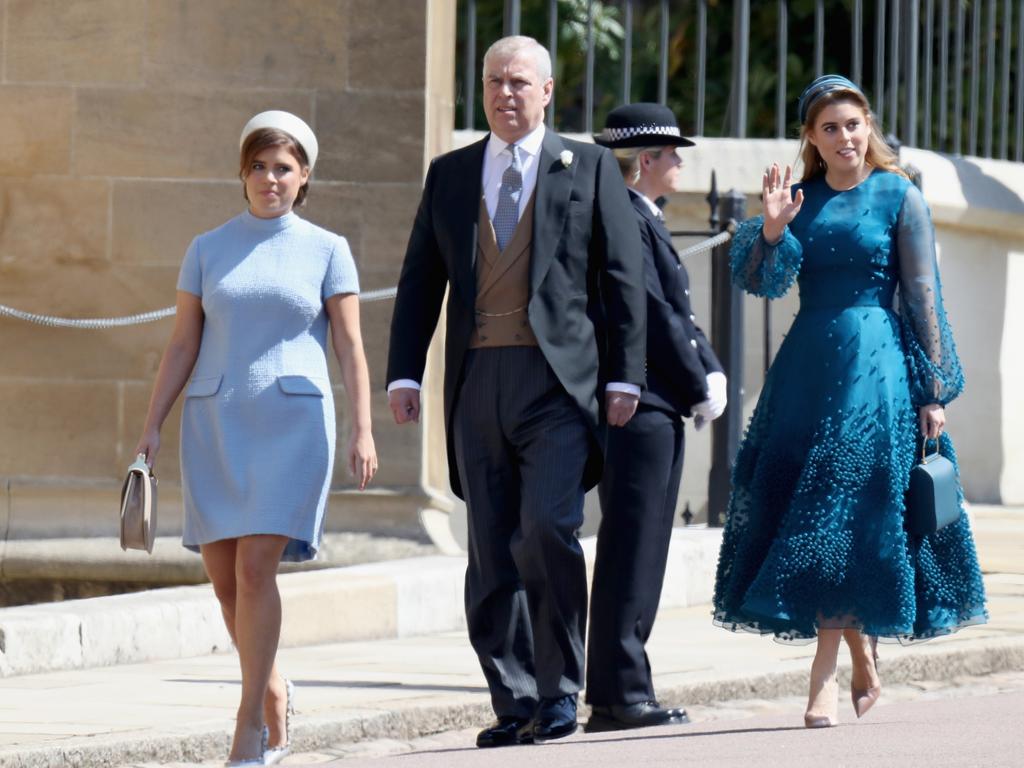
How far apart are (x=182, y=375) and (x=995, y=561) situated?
214 inches

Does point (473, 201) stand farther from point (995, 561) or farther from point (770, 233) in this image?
point (995, 561)

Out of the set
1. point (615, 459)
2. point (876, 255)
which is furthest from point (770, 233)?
point (615, 459)

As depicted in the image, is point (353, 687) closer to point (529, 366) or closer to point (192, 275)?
point (529, 366)

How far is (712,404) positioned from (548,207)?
800mm

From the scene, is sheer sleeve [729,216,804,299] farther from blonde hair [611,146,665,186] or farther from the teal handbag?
the teal handbag

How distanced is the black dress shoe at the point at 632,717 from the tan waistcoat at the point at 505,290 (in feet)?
3.43

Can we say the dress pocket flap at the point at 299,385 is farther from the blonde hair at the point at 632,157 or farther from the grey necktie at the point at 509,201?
the blonde hair at the point at 632,157

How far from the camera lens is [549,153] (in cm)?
629

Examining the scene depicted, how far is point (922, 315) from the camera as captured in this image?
6426mm

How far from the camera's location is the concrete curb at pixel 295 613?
24.6 ft

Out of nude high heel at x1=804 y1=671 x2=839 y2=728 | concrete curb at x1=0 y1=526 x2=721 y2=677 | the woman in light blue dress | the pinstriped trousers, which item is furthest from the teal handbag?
concrete curb at x1=0 y1=526 x2=721 y2=677

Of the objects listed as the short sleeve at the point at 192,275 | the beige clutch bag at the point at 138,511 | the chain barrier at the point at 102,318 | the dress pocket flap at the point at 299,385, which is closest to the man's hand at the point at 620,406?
the dress pocket flap at the point at 299,385

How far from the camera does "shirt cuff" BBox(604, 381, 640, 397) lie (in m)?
6.16

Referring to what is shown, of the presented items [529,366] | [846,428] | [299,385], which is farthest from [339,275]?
[846,428]
